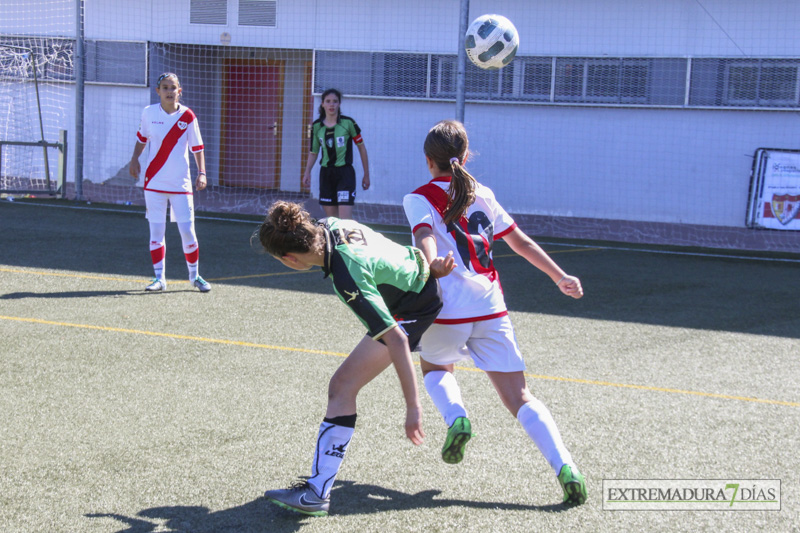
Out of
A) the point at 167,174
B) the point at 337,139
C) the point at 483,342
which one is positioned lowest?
the point at 483,342

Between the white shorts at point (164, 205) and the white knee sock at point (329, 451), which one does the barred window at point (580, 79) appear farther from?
the white knee sock at point (329, 451)

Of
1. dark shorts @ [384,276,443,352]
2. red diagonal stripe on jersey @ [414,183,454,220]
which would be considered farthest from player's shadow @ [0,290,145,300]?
dark shorts @ [384,276,443,352]

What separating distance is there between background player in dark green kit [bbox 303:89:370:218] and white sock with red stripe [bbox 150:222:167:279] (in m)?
2.09

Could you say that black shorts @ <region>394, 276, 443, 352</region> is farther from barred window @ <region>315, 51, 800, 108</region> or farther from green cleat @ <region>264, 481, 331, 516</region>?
barred window @ <region>315, 51, 800, 108</region>

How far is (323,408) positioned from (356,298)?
5.40ft

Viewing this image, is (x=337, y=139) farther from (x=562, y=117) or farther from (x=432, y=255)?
(x=562, y=117)

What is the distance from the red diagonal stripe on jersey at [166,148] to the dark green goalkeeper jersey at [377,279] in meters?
4.75

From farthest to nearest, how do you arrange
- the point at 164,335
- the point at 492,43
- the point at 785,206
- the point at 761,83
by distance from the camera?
1. the point at 761,83
2. the point at 785,206
3. the point at 492,43
4. the point at 164,335

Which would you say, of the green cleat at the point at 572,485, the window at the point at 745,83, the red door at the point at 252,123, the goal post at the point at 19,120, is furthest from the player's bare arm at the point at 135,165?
the red door at the point at 252,123

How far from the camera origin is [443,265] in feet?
9.61

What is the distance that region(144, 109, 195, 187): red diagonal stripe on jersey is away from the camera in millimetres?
7320

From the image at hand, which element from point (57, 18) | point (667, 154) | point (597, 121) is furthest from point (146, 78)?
point (667, 154)

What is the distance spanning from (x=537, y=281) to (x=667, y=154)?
7464 millimetres

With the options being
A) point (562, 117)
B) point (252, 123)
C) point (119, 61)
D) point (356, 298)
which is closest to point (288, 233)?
point (356, 298)
